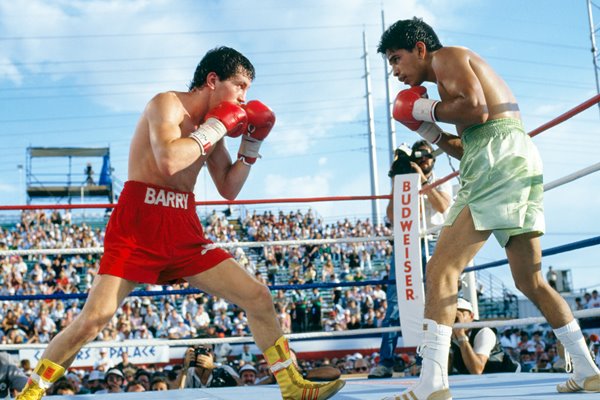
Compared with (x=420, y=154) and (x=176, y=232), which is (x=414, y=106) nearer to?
(x=176, y=232)

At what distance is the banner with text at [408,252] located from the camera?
355 centimetres

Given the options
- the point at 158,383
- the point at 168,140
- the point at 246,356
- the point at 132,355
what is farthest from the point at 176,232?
A: the point at 132,355

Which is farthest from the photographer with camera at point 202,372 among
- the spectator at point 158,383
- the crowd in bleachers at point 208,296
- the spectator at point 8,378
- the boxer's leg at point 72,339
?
the crowd in bleachers at point 208,296

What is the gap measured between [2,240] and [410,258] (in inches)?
547

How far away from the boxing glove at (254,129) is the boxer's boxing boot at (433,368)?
39.7 inches

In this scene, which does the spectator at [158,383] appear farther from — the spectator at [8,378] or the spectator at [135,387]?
the spectator at [8,378]

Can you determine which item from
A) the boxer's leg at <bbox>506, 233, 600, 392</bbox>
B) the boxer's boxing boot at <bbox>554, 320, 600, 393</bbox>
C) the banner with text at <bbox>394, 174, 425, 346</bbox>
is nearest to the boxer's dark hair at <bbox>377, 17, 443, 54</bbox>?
the boxer's leg at <bbox>506, 233, 600, 392</bbox>

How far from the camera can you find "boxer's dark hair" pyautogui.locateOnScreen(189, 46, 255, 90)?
2.43 m

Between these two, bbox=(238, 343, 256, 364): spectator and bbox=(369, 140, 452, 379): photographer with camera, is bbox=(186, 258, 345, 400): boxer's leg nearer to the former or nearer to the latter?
bbox=(369, 140, 452, 379): photographer with camera

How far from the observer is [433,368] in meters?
1.97

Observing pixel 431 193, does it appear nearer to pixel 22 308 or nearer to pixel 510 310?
pixel 22 308

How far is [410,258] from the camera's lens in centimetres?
359

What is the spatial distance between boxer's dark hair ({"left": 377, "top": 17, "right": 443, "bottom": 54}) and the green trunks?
A: 34 centimetres

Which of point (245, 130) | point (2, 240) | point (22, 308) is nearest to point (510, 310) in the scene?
point (22, 308)
